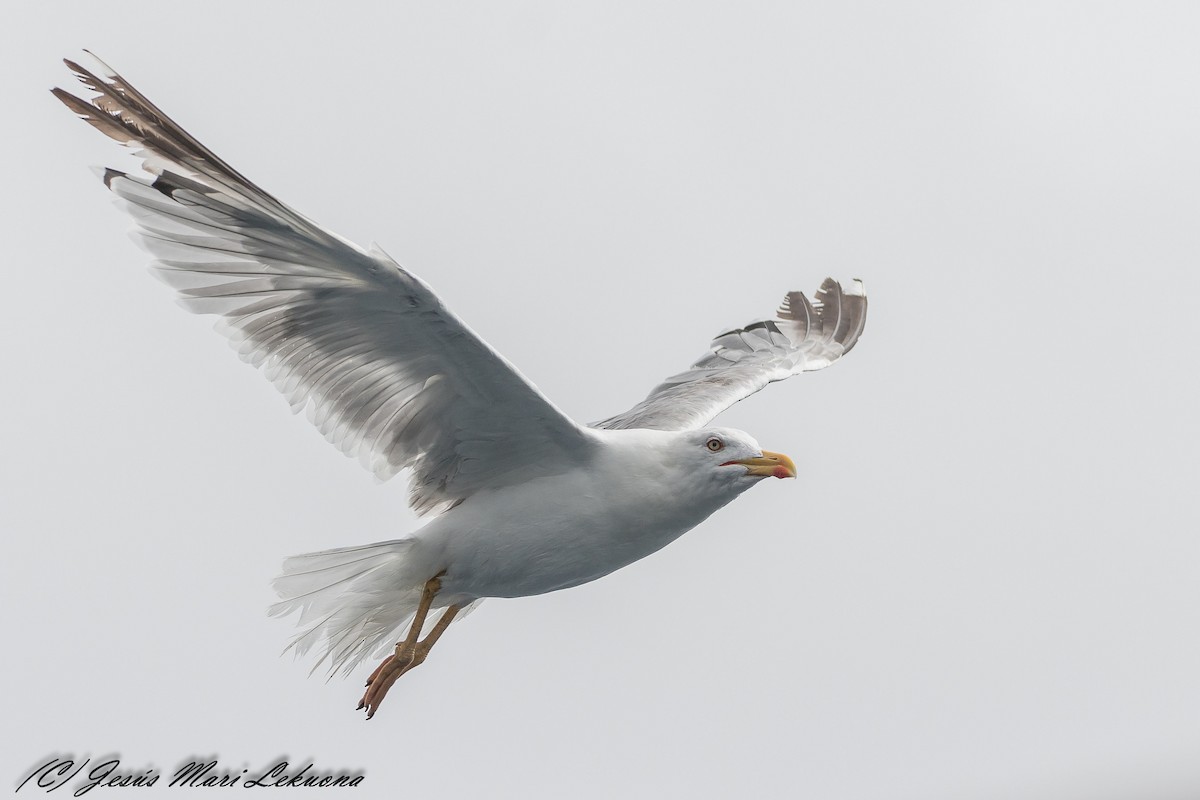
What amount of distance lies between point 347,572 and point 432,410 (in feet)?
3.83

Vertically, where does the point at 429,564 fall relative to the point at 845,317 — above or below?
below

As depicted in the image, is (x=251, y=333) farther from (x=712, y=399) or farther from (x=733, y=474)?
(x=712, y=399)

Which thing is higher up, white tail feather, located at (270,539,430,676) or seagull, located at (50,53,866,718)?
seagull, located at (50,53,866,718)

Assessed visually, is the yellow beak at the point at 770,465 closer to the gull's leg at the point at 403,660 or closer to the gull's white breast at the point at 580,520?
the gull's white breast at the point at 580,520

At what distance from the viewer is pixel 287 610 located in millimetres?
8688

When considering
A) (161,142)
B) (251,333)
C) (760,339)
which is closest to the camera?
(161,142)

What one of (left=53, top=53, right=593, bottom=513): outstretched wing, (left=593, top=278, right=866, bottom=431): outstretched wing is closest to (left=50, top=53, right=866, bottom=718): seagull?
(left=53, top=53, right=593, bottom=513): outstretched wing

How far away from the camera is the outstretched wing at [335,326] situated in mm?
7211

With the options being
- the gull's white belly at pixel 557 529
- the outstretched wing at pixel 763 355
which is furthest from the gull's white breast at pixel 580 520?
the outstretched wing at pixel 763 355

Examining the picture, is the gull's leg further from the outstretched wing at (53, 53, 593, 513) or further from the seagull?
the outstretched wing at (53, 53, 593, 513)

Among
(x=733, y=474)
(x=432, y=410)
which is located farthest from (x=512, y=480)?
(x=733, y=474)

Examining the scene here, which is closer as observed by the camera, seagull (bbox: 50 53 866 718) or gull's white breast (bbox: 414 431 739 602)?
seagull (bbox: 50 53 866 718)

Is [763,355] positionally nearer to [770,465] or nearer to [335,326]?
[770,465]

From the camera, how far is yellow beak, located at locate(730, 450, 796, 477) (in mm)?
8109
